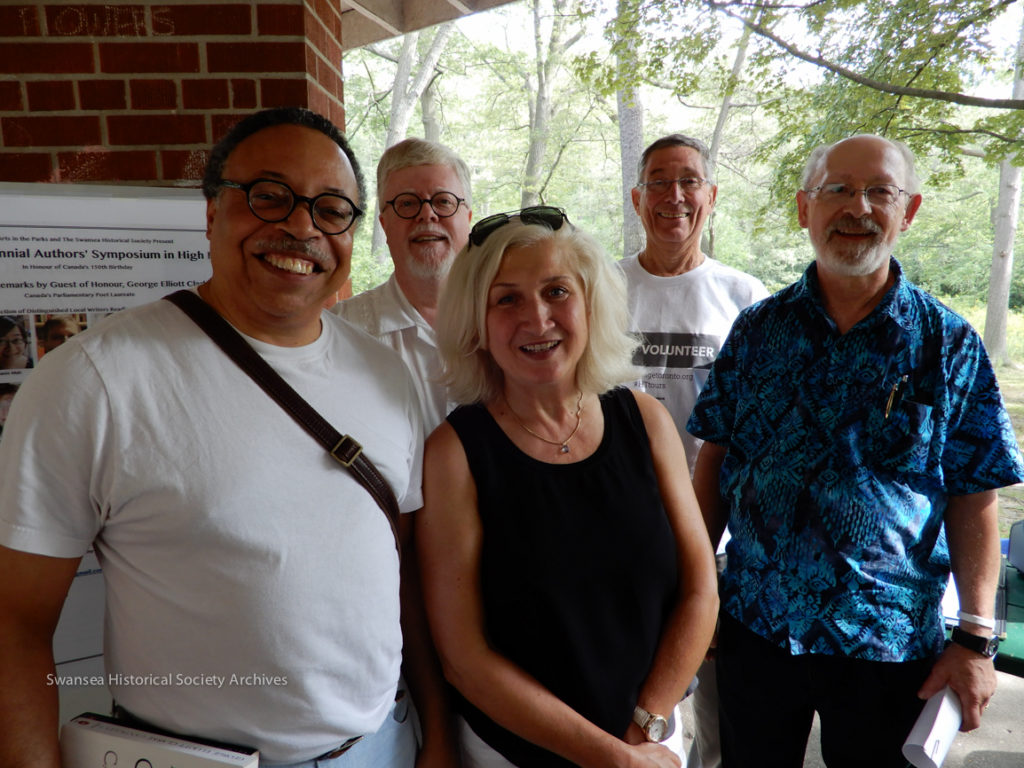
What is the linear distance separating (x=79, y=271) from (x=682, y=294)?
6.61ft

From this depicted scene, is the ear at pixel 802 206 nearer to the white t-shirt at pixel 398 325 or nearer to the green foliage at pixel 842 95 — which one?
the white t-shirt at pixel 398 325

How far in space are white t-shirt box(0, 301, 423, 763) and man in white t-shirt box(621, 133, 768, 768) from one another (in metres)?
1.55

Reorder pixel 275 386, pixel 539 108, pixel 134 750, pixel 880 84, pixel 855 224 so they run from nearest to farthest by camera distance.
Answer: pixel 134 750 → pixel 275 386 → pixel 855 224 → pixel 880 84 → pixel 539 108

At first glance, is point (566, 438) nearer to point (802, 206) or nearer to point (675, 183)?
point (802, 206)

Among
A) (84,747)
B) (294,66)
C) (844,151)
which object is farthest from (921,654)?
(294,66)

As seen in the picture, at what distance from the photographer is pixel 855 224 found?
1853 mm

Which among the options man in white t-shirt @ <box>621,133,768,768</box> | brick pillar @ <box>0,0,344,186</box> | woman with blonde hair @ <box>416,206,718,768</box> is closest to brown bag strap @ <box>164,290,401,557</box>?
woman with blonde hair @ <box>416,206,718,768</box>

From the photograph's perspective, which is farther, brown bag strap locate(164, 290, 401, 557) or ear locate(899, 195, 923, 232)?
ear locate(899, 195, 923, 232)

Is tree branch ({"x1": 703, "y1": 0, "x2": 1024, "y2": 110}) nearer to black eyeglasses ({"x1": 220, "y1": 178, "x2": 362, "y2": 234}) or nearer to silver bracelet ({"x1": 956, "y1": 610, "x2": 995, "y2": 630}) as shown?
silver bracelet ({"x1": 956, "y1": 610, "x2": 995, "y2": 630})

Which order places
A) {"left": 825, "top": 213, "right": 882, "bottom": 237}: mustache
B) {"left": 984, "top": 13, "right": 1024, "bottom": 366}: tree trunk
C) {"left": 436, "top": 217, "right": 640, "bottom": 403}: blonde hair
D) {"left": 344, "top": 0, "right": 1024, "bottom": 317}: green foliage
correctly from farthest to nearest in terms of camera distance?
1. {"left": 984, "top": 13, "right": 1024, "bottom": 366}: tree trunk
2. {"left": 344, "top": 0, "right": 1024, "bottom": 317}: green foliage
3. {"left": 825, "top": 213, "right": 882, "bottom": 237}: mustache
4. {"left": 436, "top": 217, "right": 640, "bottom": 403}: blonde hair

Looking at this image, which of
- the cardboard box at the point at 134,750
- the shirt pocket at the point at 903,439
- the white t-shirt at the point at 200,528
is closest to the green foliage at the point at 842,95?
the shirt pocket at the point at 903,439

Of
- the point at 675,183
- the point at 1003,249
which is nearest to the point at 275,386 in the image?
the point at 675,183

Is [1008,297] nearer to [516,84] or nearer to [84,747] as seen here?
[84,747]

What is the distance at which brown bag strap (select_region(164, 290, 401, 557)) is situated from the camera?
3.99 ft
